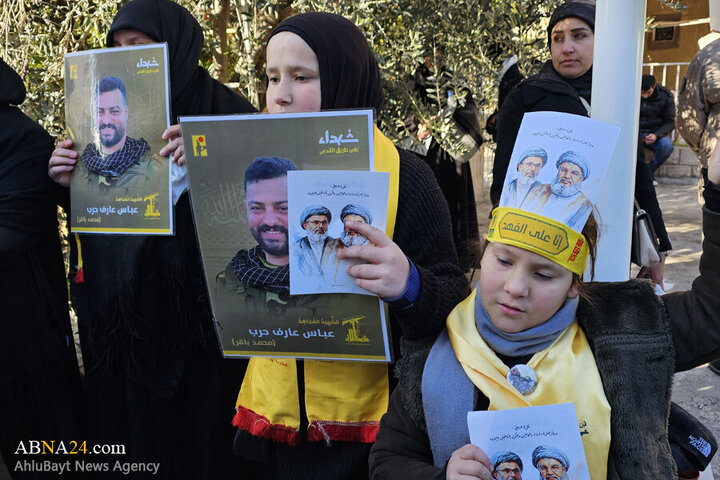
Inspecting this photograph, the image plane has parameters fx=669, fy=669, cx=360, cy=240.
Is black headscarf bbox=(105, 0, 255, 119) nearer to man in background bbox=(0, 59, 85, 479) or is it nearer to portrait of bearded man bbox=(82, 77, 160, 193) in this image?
portrait of bearded man bbox=(82, 77, 160, 193)

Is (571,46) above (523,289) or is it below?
above

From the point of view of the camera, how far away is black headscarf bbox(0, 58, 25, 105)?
248 centimetres

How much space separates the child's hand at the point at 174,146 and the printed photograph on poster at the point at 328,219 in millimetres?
731

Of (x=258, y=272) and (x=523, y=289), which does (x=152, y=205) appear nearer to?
(x=258, y=272)

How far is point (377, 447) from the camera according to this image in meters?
1.51

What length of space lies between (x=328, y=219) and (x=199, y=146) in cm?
40

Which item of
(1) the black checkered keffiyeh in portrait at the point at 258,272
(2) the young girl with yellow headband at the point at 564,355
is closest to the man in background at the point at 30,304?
(1) the black checkered keffiyeh in portrait at the point at 258,272

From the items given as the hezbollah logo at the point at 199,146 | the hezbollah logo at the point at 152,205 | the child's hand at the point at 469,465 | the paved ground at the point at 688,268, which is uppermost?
the hezbollah logo at the point at 199,146

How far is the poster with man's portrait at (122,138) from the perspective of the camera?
214 centimetres

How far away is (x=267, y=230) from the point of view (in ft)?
5.47

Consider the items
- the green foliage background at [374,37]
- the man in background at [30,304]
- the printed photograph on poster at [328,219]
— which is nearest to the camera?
the printed photograph on poster at [328,219]

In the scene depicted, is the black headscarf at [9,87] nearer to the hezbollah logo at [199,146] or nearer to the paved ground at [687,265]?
the hezbollah logo at [199,146]

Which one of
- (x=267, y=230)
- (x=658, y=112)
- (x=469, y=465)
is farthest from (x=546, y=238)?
(x=658, y=112)

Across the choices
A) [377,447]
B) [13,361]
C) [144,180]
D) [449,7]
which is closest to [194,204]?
[144,180]
